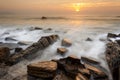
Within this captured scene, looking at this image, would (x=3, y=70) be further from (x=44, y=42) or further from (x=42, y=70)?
(x=44, y=42)

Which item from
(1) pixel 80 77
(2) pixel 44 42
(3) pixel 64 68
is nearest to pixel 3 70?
(3) pixel 64 68

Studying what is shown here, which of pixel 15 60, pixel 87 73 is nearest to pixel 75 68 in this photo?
pixel 87 73

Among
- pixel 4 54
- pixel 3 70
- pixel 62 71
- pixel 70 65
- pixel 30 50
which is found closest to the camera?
pixel 62 71

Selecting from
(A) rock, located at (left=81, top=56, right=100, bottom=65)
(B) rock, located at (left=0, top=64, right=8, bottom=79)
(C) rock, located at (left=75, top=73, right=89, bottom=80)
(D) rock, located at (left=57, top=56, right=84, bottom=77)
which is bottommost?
(A) rock, located at (left=81, top=56, right=100, bottom=65)

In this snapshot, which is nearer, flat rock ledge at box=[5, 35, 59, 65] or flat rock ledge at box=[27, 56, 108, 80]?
flat rock ledge at box=[27, 56, 108, 80]

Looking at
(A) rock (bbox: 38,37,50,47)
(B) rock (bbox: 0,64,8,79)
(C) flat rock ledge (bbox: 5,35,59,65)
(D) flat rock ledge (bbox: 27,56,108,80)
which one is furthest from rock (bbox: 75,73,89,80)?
(A) rock (bbox: 38,37,50,47)

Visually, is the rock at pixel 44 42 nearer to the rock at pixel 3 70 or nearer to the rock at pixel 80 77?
the rock at pixel 3 70

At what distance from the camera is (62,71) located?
3.65 metres

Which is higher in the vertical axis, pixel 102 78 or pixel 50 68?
pixel 50 68

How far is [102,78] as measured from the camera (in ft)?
12.2

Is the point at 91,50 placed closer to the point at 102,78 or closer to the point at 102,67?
the point at 102,67

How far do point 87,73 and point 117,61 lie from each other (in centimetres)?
82

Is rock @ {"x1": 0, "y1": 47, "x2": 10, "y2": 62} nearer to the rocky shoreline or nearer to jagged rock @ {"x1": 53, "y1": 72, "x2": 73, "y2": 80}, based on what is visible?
the rocky shoreline

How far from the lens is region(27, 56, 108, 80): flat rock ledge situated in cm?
337
